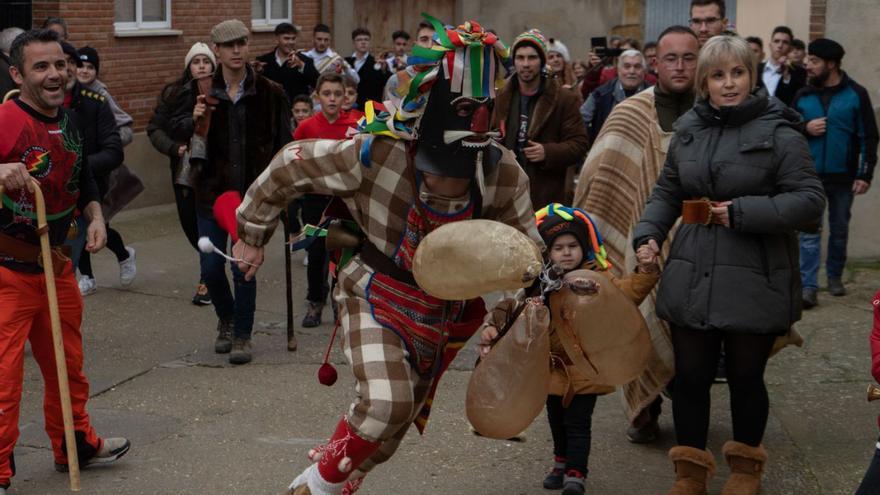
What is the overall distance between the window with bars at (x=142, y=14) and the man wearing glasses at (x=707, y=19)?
8.12 meters

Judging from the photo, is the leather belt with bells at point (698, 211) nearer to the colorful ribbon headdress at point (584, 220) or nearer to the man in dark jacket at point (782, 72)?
the colorful ribbon headdress at point (584, 220)

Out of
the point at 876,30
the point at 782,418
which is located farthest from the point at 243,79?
the point at 876,30

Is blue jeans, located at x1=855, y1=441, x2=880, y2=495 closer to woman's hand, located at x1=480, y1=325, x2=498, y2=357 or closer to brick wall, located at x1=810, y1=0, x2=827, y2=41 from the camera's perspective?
woman's hand, located at x1=480, y1=325, x2=498, y2=357

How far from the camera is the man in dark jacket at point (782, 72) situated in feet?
40.3

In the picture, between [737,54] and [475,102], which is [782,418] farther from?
[475,102]

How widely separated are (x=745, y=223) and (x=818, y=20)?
6.90 meters

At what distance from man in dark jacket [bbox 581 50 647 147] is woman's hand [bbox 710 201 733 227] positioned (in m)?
5.71

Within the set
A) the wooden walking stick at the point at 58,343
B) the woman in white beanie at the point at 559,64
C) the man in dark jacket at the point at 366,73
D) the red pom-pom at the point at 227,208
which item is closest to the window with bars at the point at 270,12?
the man in dark jacket at the point at 366,73

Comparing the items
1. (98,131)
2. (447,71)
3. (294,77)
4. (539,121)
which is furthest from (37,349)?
(294,77)

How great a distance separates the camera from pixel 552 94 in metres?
8.40

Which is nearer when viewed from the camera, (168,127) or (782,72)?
(168,127)

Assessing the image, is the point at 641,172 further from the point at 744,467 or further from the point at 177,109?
the point at 177,109

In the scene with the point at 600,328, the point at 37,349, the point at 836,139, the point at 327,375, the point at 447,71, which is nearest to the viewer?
the point at 447,71

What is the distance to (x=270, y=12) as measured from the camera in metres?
17.3
